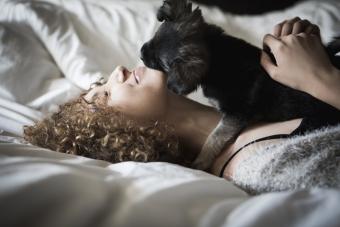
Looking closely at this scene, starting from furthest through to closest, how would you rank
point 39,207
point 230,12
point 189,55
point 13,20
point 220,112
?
1. point 230,12
2. point 13,20
3. point 220,112
4. point 189,55
5. point 39,207

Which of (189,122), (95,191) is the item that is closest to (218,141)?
(189,122)

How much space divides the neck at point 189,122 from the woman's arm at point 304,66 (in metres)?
0.31

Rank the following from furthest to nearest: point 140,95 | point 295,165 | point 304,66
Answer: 1. point 140,95
2. point 304,66
3. point 295,165

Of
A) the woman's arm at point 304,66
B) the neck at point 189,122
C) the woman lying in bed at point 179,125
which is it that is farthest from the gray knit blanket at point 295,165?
the neck at point 189,122

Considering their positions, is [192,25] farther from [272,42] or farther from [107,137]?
[107,137]

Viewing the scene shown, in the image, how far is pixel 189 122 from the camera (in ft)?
4.30

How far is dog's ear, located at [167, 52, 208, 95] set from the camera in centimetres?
114

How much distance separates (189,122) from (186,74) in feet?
0.73

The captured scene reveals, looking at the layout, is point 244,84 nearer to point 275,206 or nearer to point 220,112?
point 220,112

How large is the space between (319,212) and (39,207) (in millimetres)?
429

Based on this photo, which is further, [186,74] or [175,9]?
[175,9]

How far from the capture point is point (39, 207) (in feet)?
1.82

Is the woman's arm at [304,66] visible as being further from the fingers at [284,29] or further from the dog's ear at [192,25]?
the dog's ear at [192,25]

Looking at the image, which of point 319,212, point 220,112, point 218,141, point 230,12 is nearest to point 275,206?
point 319,212
